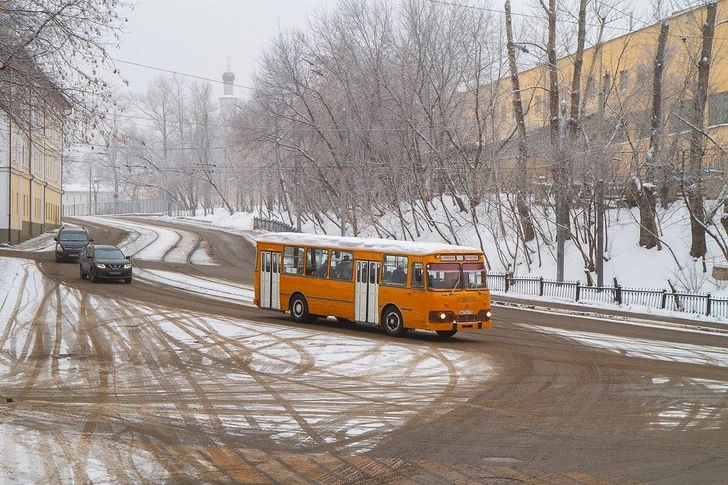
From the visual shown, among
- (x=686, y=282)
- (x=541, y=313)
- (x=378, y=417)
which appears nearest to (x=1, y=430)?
(x=378, y=417)

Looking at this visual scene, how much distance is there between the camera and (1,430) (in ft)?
34.9

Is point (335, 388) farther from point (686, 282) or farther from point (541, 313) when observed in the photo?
point (686, 282)

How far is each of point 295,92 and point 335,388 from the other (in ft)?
151

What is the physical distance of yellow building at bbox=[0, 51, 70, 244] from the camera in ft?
59.2

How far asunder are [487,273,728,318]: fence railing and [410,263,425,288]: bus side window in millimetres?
12458

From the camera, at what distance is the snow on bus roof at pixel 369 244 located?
2278 centimetres

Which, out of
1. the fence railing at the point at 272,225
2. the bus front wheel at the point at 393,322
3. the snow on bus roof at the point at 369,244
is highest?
the fence railing at the point at 272,225

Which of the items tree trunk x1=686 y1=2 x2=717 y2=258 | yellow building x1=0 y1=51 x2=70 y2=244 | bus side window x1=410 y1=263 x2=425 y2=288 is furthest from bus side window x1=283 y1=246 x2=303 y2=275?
tree trunk x1=686 y1=2 x2=717 y2=258

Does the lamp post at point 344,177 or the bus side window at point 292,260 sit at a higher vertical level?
the lamp post at point 344,177

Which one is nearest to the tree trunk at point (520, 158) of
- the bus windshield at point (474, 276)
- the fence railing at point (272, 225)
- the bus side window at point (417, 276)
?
the bus windshield at point (474, 276)

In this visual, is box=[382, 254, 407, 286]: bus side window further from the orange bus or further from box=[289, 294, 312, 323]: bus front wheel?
box=[289, 294, 312, 323]: bus front wheel

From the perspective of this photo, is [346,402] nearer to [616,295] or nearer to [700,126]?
[616,295]

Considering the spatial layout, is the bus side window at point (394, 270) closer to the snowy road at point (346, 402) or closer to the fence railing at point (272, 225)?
the snowy road at point (346, 402)

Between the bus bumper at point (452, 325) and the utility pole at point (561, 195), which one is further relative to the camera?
the utility pole at point (561, 195)
